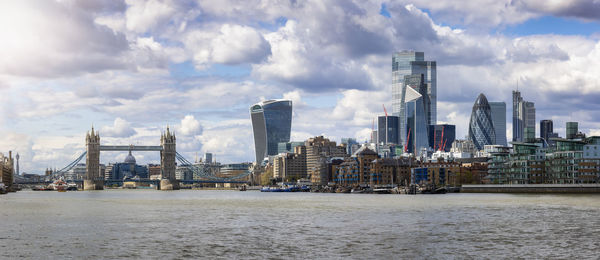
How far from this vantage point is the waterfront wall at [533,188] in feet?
522

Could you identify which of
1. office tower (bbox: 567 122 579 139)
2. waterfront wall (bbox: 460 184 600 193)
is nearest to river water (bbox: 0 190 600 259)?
waterfront wall (bbox: 460 184 600 193)

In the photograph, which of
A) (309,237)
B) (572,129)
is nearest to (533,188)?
(572,129)

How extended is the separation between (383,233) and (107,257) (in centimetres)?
2341

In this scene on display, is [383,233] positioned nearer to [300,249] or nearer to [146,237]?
[300,249]

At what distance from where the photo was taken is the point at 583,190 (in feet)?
521

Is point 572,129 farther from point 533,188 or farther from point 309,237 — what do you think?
point 309,237

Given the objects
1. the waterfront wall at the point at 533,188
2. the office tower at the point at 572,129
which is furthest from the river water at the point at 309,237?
the office tower at the point at 572,129

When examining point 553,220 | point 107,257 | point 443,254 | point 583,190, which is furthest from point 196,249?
point 583,190

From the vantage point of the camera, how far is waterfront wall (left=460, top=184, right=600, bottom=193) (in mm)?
159050

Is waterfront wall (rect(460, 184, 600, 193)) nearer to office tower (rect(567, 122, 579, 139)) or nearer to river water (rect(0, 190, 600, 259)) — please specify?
office tower (rect(567, 122, 579, 139))

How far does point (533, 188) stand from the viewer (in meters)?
173

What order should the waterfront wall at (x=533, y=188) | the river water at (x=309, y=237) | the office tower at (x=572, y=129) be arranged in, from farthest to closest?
the office tower at (x=572, y=129), the waterfront wall at (x=533, y=188), the river water at (x=309, y=237)

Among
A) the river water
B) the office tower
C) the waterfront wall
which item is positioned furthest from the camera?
the office tower

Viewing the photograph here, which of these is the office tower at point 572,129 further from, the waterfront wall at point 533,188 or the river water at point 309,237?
the river water at point 309,237
